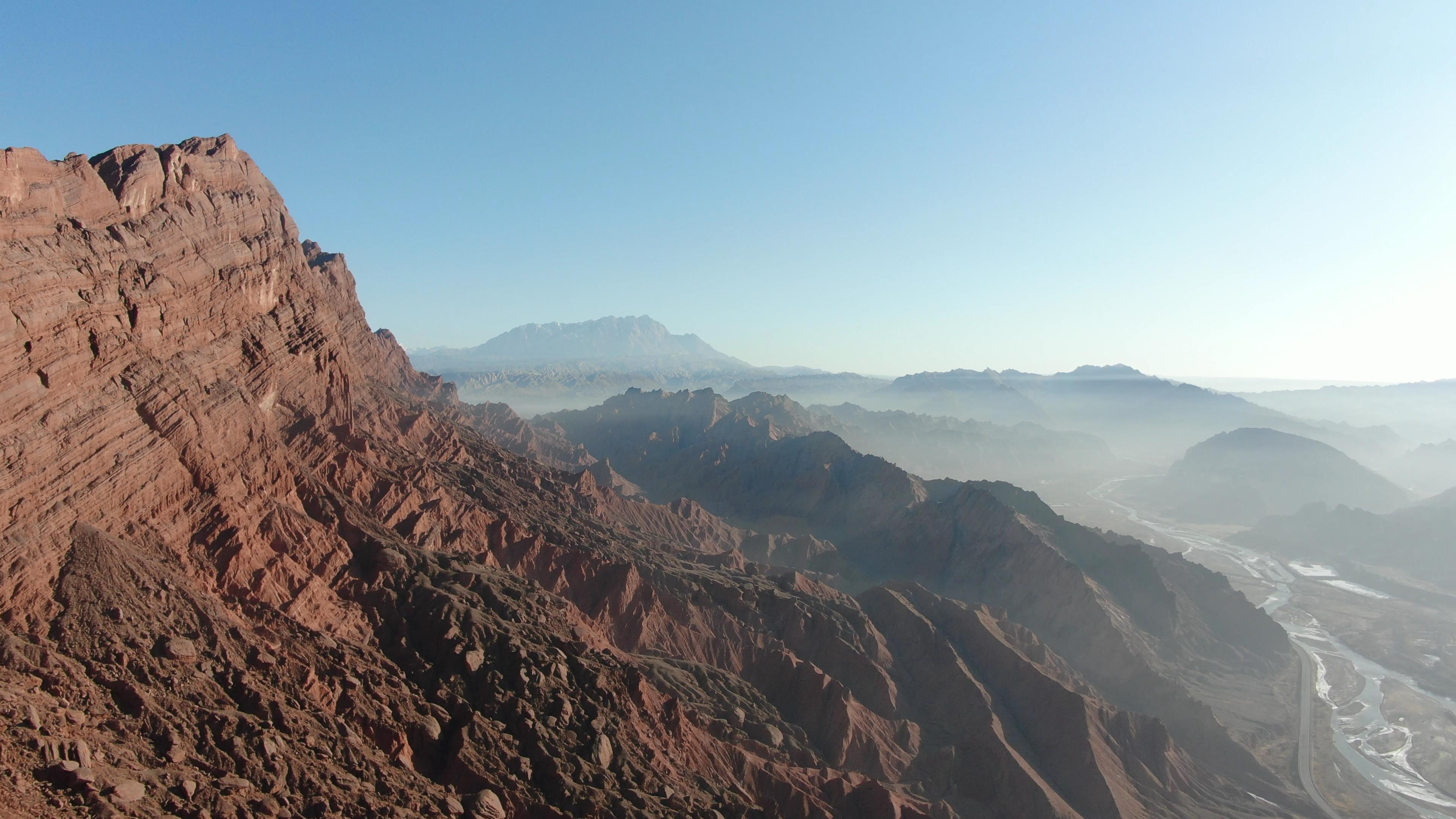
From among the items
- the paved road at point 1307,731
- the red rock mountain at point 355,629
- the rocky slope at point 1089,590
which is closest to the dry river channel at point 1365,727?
the paved road at point 1307,731

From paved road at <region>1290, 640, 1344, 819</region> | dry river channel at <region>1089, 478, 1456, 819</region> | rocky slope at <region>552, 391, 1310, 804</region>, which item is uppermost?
rocky slope at <region>552, 391, 1310, 804</region>

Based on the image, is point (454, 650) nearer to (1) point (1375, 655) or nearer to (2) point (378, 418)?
(2) point (378, 418)

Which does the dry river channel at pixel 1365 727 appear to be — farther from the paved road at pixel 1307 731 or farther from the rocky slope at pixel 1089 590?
the rocky slope at pixel 1089 590

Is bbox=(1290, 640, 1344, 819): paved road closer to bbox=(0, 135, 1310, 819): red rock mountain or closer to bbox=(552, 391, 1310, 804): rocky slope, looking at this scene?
bbox=(552, 391, 1310, 804): rocky slope

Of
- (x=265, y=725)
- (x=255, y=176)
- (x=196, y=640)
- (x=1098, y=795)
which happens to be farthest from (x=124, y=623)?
(x=1098, y=795)

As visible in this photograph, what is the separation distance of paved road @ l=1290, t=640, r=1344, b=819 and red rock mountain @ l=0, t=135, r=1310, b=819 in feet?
9.84

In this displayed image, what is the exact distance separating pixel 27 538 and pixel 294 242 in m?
43.1

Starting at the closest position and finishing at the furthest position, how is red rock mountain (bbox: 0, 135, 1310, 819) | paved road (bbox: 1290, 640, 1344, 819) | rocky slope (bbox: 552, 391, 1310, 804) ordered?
1. red rock mountain (bbox: 0, 135, 1310, 819)
2. paved road (bbox: 1290, 640, 1344, 819)
3. rocky slope (bbox: 552, 391, 1310, 804)

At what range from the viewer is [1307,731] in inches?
3620

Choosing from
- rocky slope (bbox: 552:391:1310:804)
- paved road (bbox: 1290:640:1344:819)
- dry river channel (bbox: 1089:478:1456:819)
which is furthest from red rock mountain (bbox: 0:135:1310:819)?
dry river channel (bbox: 1089:478:1456:819)

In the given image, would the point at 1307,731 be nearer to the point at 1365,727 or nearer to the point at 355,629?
the point at 1365,727

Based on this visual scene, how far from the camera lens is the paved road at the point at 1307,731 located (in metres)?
75.7

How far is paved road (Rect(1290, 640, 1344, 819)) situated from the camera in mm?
75688

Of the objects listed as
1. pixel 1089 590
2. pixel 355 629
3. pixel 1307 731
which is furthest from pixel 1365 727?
pixel 355 629
